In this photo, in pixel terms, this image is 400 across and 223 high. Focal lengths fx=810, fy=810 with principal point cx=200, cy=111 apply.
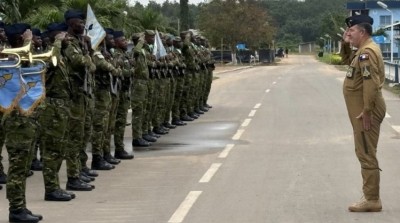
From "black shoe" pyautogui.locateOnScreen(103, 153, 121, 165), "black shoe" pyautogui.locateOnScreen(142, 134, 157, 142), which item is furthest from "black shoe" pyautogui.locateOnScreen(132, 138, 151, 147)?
"black shoe" pyautogui.locateOnScreen(103, 153, 121, 165)

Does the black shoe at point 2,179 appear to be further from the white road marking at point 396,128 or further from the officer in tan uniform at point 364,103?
the white road marking at point 396,128

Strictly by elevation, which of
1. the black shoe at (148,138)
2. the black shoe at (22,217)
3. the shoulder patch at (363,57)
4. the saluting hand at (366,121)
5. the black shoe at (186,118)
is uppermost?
the shoulder patch at (363,57)

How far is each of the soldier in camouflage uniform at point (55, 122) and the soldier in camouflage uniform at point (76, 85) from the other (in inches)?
12.9

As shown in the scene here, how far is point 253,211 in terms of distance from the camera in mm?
8414

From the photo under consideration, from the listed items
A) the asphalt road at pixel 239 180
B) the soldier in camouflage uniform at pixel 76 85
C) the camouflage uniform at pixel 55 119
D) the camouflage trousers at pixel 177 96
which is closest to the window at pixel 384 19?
the asphalt road at pixel 239 180

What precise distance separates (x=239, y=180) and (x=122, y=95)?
304cm

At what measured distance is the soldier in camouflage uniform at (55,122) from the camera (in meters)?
8.98

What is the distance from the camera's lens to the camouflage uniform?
353 inches

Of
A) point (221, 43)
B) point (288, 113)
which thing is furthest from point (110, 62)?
point (221, 43)

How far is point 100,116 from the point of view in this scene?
11242 mm

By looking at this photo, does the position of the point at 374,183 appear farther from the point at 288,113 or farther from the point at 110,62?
the point at 288,113

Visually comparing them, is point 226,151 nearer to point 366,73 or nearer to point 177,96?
point 177,96

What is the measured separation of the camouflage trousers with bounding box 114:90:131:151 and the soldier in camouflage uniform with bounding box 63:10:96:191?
99.2 inches

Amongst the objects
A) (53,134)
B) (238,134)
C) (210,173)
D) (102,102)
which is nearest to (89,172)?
(102,102)
